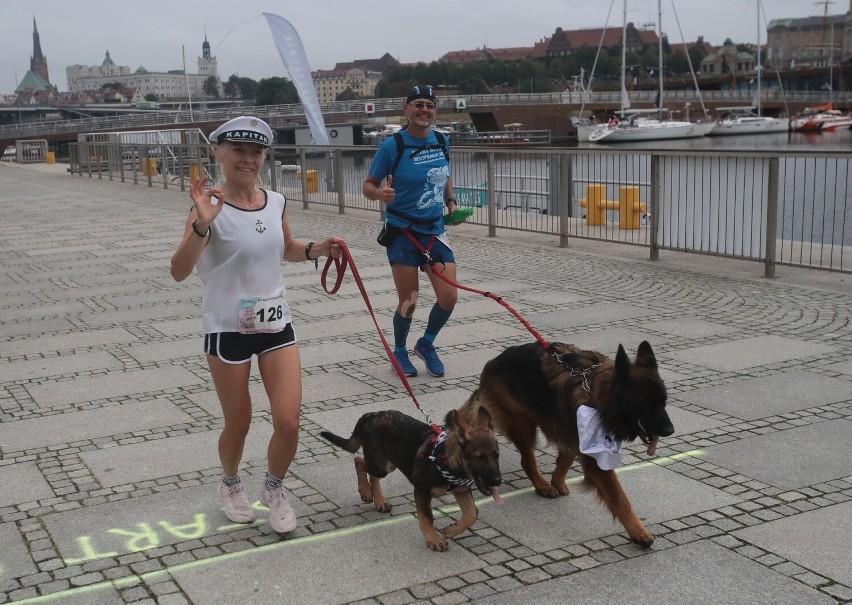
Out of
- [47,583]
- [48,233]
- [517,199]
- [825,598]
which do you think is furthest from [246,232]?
[48,233]

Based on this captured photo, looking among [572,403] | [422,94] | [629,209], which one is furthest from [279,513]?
[629,209]

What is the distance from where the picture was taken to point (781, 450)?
5410mm

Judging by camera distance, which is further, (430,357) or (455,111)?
(455,111)

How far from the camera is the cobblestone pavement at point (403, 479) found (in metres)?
3.99

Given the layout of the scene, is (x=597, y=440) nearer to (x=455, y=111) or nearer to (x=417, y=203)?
(x=417, y=203)

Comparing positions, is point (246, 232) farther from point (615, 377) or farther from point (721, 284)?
point (721, 284)

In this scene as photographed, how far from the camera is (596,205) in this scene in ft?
47.3

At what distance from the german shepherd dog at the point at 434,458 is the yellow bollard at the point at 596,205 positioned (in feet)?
33.0

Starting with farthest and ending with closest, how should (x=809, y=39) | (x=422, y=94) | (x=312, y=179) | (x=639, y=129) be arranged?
(x=809, y=39), (x=639, y=129), (x=312, y=179), (x=422, y=94)

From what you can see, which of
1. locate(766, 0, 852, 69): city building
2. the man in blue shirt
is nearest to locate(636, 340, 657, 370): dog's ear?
the man in blue shirt

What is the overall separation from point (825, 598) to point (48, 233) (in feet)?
53.6

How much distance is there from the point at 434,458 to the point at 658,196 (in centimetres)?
864

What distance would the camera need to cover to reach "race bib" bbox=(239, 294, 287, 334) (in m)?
4.25

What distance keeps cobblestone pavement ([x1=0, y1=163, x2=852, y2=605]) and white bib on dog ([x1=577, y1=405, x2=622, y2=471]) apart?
1.41 ft
